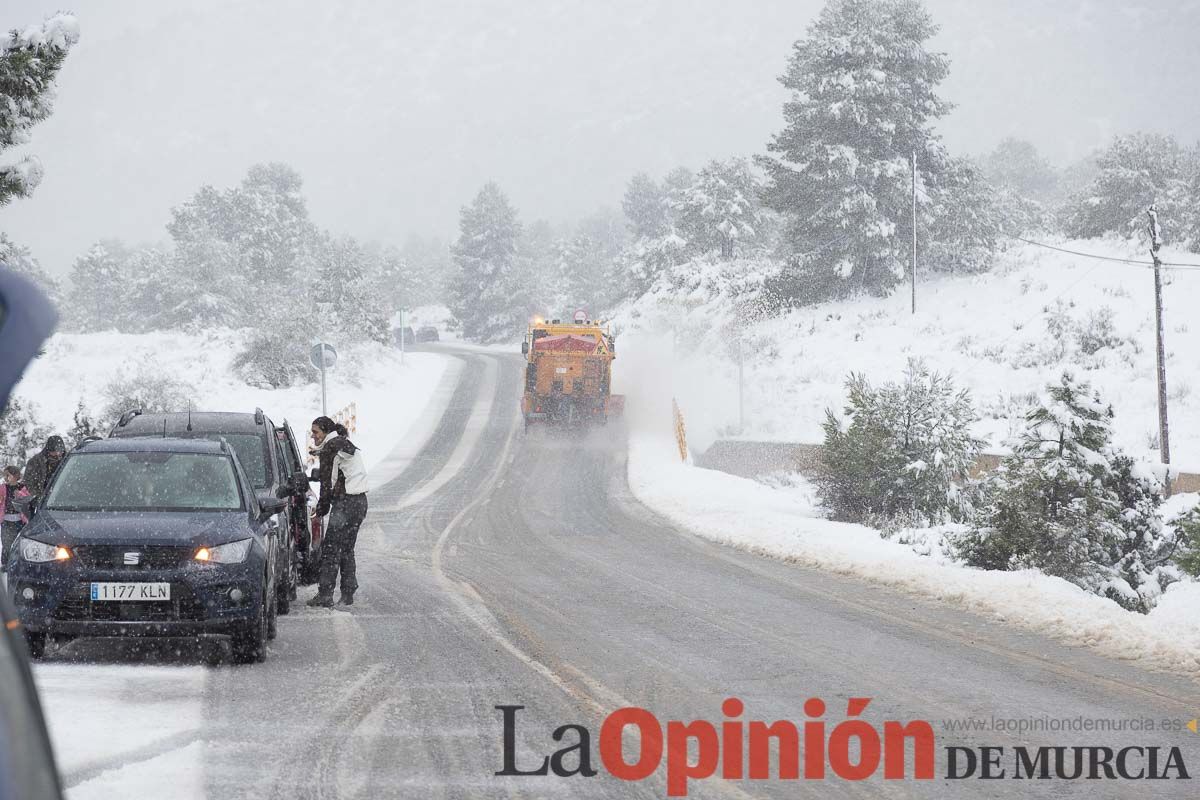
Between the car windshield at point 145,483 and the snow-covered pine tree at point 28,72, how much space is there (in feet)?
26.3

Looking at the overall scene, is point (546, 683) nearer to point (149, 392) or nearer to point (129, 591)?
point (129, 591)

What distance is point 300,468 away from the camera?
1269cm

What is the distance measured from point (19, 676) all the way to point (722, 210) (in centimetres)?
6787

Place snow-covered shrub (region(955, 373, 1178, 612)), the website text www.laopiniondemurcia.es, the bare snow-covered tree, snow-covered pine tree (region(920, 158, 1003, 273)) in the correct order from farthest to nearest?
the bare snow-covered tree
snow-covered pine tree (region(920, 158, 1003, 273))
snow-covered shrub (region(955, 373, 1178, 612))
the website text www.laopiniondemurcia.es

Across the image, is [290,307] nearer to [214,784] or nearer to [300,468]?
[300,468]

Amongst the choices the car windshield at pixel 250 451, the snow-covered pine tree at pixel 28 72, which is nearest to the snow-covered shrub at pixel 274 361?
the snow-covered pine tree at pixel 28 72

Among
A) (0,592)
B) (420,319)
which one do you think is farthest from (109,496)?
(420,319)

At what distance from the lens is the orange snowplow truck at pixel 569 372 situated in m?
33.8

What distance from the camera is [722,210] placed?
67938 mm

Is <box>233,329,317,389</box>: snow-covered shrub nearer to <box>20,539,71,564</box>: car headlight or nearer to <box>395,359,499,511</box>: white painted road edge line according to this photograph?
<box>395,359,499,511</box>: white painted road edge line

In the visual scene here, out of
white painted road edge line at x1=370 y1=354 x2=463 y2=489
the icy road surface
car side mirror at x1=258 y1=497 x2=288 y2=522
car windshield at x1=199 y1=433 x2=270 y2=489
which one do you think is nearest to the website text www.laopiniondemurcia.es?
the icy road surface

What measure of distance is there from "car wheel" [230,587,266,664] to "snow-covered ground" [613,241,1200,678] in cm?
623

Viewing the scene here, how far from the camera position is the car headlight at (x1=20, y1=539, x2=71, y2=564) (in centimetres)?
809

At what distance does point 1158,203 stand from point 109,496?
177ft
